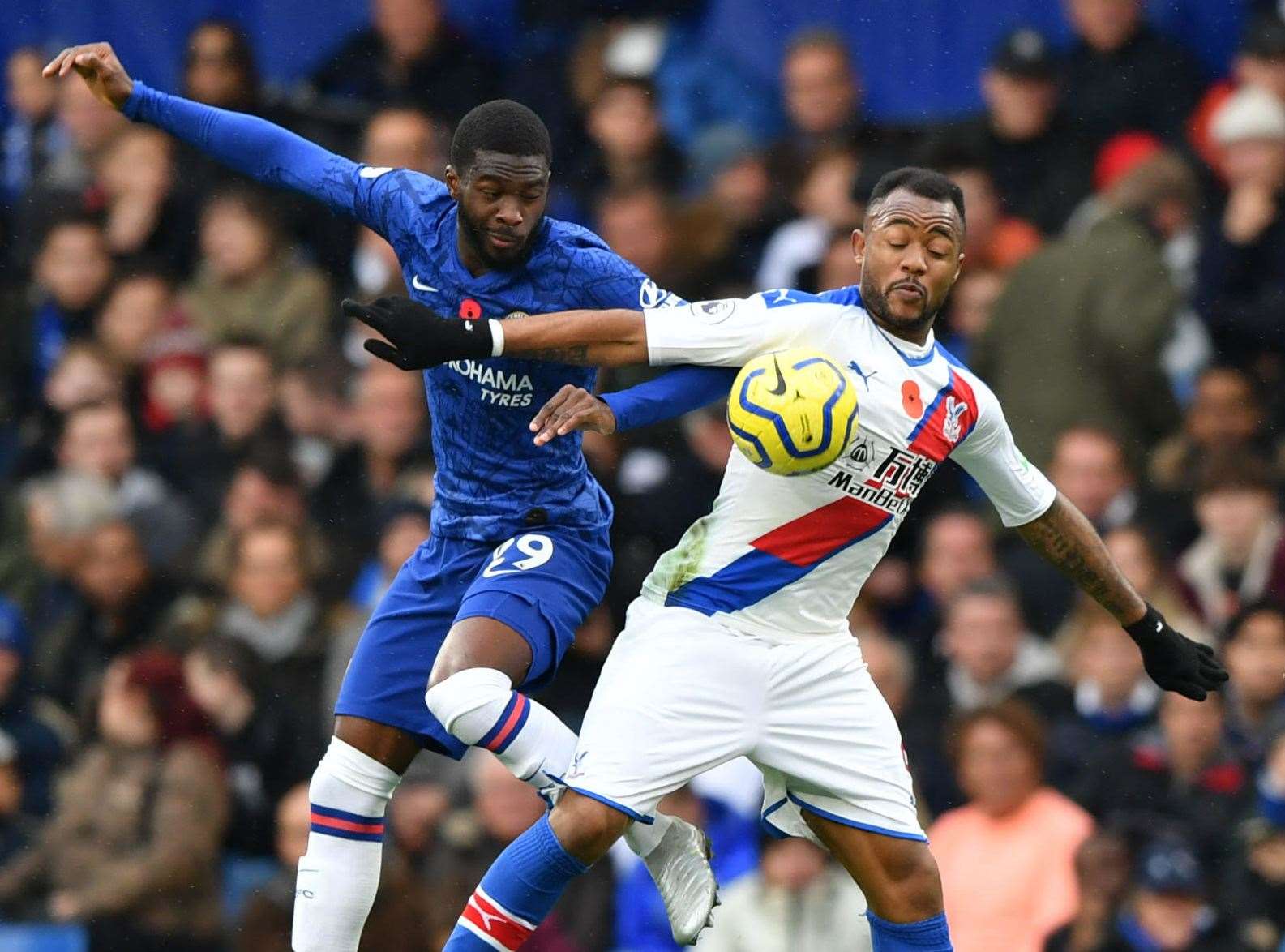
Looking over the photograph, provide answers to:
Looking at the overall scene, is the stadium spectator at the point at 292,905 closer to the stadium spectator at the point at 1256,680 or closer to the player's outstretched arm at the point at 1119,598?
the stadium spectator at the point at 1256,680

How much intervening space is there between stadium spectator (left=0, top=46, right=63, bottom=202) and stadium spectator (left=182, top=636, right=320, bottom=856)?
11.5 ft

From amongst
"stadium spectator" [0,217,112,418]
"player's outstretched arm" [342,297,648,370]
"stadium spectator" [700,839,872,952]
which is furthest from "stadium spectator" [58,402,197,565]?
"player's outstretched arm" [342,297,648,370]

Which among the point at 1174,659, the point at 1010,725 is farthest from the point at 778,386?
the point at 1010,725

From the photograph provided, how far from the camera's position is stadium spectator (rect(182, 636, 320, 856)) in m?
10.4

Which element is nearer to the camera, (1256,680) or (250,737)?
(1256,680)

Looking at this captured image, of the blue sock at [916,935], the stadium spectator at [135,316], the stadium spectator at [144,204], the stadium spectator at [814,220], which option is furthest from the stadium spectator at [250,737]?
the blue sock at [916,935]

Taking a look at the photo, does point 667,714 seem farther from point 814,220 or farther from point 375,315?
point 814,220

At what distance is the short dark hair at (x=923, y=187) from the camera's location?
21.7 feet

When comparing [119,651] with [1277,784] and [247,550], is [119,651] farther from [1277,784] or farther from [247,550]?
[1277,784]

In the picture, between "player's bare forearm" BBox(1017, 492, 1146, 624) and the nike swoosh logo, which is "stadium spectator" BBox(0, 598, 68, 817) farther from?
the nike swoosh logo

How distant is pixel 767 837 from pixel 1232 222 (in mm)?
3359

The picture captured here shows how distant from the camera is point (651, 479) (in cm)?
1034

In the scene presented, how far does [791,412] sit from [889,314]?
2.00ft

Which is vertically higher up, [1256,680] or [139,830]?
[1256,680]
